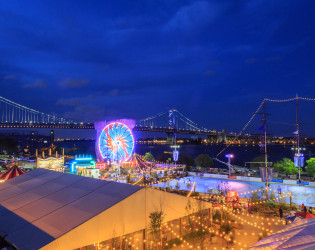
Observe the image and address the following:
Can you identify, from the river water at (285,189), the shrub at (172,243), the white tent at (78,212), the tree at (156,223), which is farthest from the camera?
the river water at (285,189)

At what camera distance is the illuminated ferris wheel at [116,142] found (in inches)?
1035

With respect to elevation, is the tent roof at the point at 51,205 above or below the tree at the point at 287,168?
above

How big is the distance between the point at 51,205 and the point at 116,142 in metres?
19.4

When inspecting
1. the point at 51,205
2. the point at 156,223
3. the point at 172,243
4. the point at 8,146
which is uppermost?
the point at 8,146

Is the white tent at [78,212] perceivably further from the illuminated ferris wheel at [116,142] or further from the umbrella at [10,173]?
the illuminated ferris wheel at [116,142]

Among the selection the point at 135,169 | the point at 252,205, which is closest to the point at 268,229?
the point at 252,205

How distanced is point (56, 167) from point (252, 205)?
53.0 feet

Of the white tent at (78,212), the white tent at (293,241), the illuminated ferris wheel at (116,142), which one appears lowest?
the white tent at (78,212)

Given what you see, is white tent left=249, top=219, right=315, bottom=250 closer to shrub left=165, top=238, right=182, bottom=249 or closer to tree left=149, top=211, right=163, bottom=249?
tree left=149, top=211, right=163, bottom=249

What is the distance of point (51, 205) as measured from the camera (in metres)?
7.33

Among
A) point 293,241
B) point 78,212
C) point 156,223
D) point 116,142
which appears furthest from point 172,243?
point 116,142

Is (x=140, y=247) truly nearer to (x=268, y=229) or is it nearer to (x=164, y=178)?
(x=268, y=229)

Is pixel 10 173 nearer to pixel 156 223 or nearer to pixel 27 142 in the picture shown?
pixel 156 223

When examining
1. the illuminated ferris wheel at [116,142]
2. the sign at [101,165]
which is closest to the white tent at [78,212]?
the sign at [101,165]
